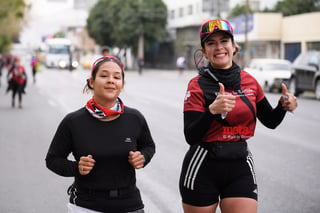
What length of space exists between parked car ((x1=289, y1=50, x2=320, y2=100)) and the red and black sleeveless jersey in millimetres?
18204

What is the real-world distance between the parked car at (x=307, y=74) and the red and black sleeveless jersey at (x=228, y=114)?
59.7 ft

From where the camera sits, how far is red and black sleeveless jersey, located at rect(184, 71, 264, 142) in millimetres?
3572

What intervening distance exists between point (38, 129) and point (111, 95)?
34.3 ft

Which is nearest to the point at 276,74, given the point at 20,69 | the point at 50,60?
the point at 20,69

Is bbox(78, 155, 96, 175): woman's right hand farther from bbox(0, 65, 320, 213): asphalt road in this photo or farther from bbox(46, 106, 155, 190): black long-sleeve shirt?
bbox(0, 65, 320, 213): asphalt road

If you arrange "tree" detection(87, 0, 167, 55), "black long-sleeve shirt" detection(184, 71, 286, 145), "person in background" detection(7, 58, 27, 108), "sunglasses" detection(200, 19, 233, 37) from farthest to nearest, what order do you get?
"tree" detection(87, 0, 167, 55) → "person in background" detection(7, 58, 27, 108) → "sunglasses" detection(200, 19, 233, 37) → "black long-sleeve shirt" detection(184, 71, 286, 145)

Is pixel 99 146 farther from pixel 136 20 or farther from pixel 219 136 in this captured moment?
pixel 136 20

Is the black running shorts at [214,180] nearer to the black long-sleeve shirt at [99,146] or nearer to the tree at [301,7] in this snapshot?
the black long-sleeve shirt at [99,146]

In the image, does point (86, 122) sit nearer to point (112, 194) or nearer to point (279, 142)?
point (112, 194)

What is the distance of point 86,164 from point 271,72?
24089 mm

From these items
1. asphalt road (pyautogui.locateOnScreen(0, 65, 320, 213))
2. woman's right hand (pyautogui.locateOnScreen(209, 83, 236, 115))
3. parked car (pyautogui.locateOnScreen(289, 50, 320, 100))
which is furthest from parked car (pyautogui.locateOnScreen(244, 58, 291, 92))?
woman's right hand (pyautogui.locateOnScreen(209, 83, 236, 115))

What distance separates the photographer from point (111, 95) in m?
3.43

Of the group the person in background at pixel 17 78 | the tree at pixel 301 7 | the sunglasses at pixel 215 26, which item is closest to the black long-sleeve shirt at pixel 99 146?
the sunglasses at pixel 215 26

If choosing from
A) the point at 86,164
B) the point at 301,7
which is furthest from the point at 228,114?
the point at 301,7
